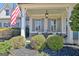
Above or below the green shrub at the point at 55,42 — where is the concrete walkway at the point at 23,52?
below

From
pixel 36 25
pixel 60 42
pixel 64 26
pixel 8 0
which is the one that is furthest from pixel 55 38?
pixel 36 25

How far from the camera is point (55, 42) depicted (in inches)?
555

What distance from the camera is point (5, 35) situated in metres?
29.4

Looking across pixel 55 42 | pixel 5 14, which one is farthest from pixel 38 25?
pixel 5 14

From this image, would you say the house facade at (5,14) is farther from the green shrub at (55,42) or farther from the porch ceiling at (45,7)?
the green shrub at (55,42)

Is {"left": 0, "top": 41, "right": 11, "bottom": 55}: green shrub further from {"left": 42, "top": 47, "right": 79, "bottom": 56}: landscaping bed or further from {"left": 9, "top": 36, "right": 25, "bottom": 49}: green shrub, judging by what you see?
{"left": 42, "top": 47, "right": 79, "bottom": 56}: landscaping bed

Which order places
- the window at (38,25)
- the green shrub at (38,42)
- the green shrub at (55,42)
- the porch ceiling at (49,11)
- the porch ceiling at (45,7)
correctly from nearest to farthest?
the green shrub at (55,42)
the green shrub at (38,42)
the porch ceiling at (45,7)
the porch ceiling at (49,11)
the window at (38,25)

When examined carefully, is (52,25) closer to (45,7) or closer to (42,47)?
(45,7)

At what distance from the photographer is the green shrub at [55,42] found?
46.2 feet

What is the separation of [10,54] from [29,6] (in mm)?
6063

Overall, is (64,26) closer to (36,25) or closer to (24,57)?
(36,25)

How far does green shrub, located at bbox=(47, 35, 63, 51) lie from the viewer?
14067 millimetres

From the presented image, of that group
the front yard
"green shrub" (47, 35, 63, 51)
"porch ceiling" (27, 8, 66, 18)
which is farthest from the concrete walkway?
"porch ceiling" (27, 8, 66, 18)

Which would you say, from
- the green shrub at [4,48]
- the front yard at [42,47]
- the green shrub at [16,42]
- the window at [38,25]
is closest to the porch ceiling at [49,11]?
the window at [38,25]
